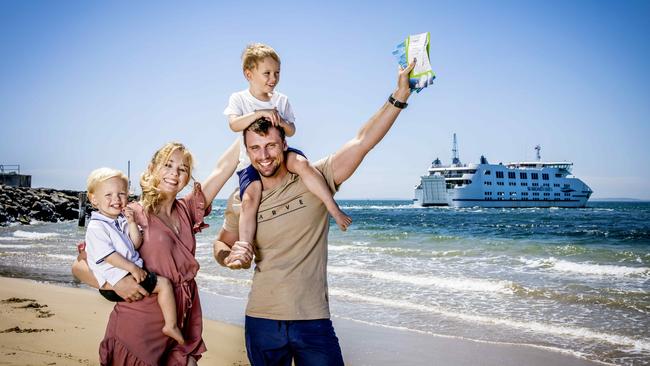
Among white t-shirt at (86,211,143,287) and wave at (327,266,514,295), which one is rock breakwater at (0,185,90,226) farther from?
white t-shirt at (86,211,143,287)

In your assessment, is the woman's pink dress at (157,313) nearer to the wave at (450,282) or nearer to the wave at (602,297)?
the wave at (602,297)

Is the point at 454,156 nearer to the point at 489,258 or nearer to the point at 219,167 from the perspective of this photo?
the point at 489,258

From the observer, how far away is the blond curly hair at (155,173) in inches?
104

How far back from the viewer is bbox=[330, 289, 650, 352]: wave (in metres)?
6.67

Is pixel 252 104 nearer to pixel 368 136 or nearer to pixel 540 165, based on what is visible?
pixel 368 136

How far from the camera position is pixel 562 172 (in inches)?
2854

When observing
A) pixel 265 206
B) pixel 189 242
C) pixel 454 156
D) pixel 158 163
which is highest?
pixel 454 156

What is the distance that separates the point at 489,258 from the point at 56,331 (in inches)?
488

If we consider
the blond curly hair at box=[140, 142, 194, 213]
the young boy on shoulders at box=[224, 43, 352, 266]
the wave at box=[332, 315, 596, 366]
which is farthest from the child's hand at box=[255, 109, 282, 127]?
the wave at box=[332, 315, 596, 366]

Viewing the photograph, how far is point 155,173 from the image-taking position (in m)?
2.69

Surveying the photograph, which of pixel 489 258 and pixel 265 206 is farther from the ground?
pixel 265 206

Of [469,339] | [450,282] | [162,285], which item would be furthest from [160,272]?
[450,282]

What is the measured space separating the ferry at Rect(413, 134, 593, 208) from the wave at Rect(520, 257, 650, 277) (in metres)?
52.9

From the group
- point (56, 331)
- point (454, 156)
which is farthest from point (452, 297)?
point (454, 156)
